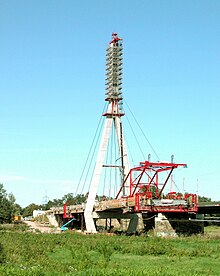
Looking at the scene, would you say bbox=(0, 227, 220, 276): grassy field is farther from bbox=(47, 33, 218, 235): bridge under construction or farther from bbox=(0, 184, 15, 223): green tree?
bbox=(0, 184, 15, 223): green tree

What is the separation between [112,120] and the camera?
51875 millimetres

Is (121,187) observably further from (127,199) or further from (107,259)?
(107,259)

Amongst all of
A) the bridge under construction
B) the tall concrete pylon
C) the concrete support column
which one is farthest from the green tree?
the concrete support column

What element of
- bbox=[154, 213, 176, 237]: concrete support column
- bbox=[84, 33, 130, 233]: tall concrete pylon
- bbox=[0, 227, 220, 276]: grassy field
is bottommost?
bbox=[0, 227, 220, 276]: grassy field

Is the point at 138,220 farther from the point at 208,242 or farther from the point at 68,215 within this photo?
the point at 68,215

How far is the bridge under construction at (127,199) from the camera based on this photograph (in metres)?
41.2

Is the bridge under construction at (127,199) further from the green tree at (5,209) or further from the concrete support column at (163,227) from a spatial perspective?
the green tree at (5,209)

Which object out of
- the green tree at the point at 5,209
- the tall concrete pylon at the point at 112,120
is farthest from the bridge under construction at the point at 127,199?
the green tree at the point at 5,209

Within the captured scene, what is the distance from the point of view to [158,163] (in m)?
44.7

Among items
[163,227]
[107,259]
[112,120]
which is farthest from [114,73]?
[107,259]

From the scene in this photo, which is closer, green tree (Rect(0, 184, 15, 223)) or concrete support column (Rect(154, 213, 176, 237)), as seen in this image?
concrete support column (Rect(154, 213, 176, 237))

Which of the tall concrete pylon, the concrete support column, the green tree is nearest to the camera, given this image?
the concrete support column

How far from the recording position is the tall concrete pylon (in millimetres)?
49906

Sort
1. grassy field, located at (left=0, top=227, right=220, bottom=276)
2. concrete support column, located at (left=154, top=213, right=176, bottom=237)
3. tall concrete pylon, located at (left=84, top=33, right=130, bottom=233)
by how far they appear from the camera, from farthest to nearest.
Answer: tall concrete pylon, located at (left=84, top=33, right=130, bottom=233)
concrete support column, located at (left=154, top=213, right=176, bottom=237)
grassy field, located at (left=0, top=227, right=220, bottom=276)
